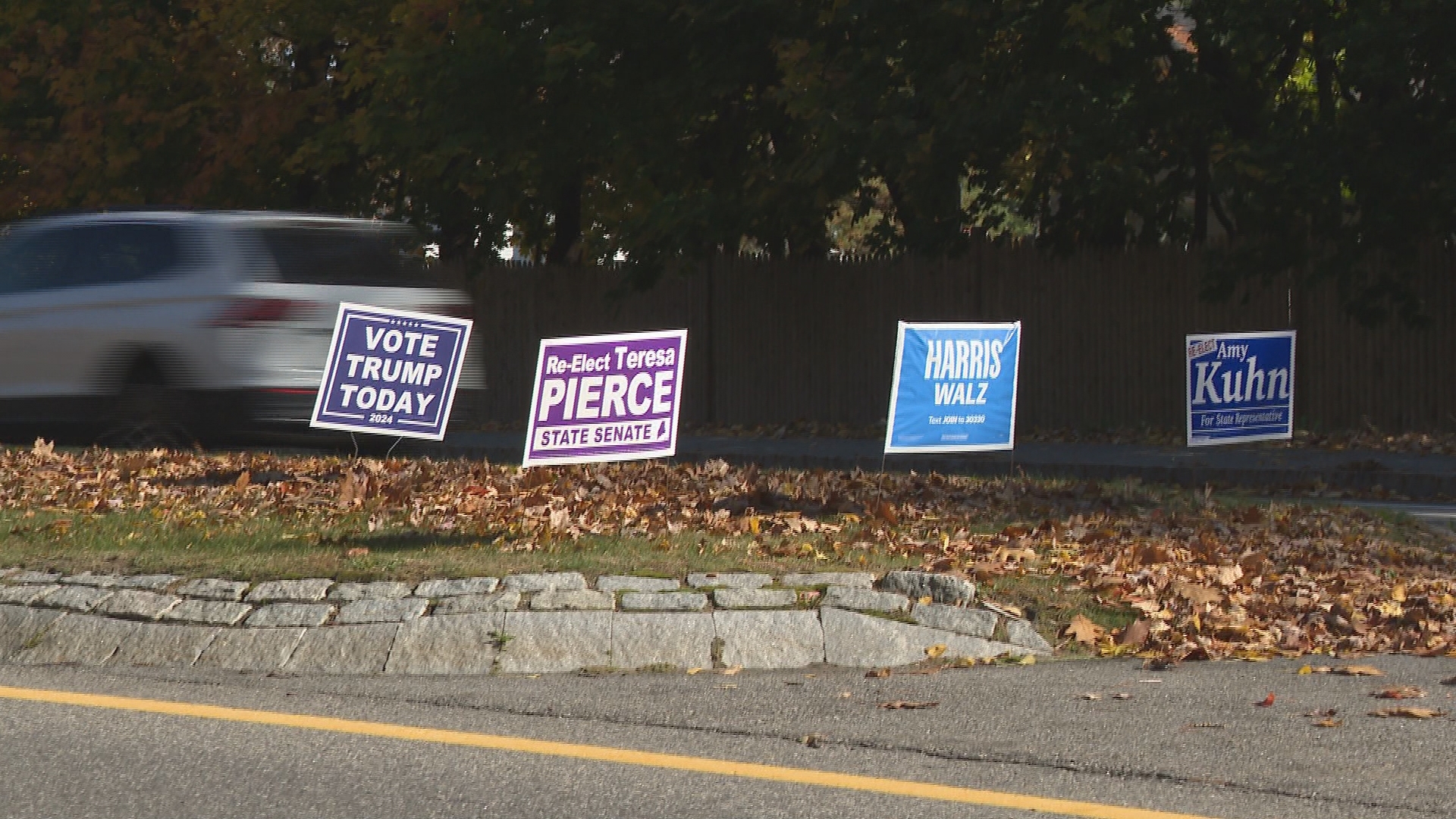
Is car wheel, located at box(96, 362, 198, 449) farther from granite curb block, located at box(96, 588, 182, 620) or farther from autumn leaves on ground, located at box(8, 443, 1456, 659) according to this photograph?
granite curb block, located at box(96, 588, 182, 620)

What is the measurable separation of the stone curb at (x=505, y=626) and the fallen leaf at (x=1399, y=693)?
51.8 inches

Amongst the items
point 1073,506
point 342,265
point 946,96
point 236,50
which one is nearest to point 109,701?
point 1073,506

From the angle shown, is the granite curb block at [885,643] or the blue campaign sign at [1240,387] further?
the blue campaign sign at [1240,387]

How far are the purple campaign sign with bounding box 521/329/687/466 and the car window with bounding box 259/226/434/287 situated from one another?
14.7ft

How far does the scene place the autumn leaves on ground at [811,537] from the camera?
26.0 feet

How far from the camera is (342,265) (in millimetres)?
13797

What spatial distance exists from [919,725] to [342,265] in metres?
8.48

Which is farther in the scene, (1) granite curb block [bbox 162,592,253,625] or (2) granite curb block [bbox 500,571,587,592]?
(2) granite curb block [bbox 500,571,587,592]

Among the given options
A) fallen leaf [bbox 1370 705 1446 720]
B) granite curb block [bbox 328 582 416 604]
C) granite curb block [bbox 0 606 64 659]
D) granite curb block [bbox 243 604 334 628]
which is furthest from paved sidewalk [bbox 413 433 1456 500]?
fallen leaf [bbox 1370 705 1446 720]

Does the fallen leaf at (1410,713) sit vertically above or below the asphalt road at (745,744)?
above

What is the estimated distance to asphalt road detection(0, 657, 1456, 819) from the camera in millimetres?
5398

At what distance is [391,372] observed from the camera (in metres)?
11.4

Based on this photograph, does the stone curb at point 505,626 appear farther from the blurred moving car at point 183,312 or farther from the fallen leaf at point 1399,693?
the blurred moving car at point 183,312

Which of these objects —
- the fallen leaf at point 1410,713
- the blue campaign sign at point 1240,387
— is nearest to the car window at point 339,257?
the blue campaign sign at point 1240,387
